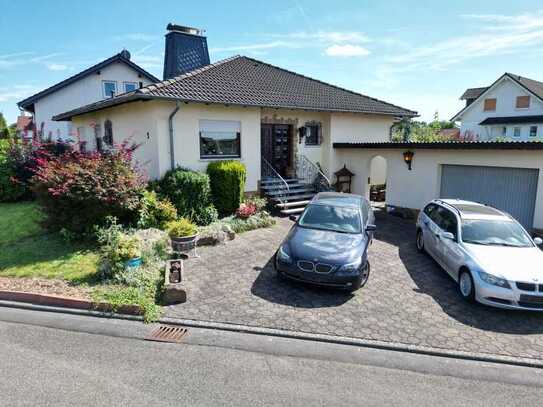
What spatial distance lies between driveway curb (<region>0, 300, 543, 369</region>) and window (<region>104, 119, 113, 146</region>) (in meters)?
9.67

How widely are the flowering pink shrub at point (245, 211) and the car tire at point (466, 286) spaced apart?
6758 millimetres

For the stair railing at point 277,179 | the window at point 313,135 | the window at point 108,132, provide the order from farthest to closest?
1. the window at point 313,135
2. the window at point 108,132
3. the stair railing at point 277,179

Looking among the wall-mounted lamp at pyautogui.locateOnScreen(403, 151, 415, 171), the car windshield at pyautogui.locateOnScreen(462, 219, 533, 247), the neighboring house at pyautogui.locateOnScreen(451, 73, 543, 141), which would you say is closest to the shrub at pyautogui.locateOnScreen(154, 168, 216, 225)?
the car windshield at pyautogui.locateOnScreen(462, 219, 533, 247)

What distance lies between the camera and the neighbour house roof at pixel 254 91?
1154 cm

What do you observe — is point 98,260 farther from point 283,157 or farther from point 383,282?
point 283,157

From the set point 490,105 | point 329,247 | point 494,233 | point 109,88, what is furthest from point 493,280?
point 490,105

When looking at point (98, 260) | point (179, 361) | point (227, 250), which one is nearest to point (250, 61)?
point (227, 250)

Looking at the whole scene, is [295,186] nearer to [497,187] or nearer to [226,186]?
[226,186]

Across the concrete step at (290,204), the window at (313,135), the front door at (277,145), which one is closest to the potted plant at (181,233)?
the concrete step at (290,204)

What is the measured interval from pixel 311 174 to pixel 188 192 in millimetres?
6615

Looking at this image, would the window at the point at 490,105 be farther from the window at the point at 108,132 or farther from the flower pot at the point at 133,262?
the flower pot at the point at 133,262

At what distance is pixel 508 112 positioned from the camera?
31594 mm

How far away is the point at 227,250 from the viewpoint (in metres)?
9.34

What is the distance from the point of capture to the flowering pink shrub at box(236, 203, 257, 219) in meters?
11.8
